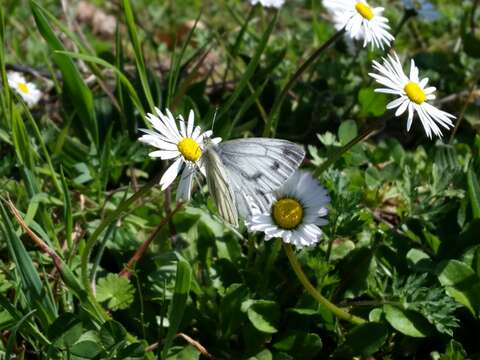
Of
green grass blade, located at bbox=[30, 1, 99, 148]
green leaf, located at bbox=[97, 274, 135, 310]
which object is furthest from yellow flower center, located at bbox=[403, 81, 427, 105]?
green grass blade, located at bbox=[30, 1, 99, 148]

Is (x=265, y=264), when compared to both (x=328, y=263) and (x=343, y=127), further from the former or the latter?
(x=343, y=127)

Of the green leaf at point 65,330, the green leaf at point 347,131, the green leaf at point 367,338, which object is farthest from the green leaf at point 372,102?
the green leaf at point 65,330

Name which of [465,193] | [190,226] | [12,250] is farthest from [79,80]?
[465,193]

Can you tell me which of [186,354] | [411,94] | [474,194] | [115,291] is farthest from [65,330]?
[474,194]

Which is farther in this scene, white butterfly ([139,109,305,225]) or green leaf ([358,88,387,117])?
green leaf ([358,88,387,117])

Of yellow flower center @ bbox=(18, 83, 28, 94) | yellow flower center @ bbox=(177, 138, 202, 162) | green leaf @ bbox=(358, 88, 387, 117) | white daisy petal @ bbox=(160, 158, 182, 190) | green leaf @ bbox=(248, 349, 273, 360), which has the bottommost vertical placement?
green leaf @ bbox=(248, 349, 273, 360)

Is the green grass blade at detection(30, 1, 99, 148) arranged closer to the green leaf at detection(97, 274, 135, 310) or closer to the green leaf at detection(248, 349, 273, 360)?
the green leaf at detection(97, 274, 135, 310)

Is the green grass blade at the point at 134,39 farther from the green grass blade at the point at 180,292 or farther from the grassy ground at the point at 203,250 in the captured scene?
the green grass blade at the point at 180,292
